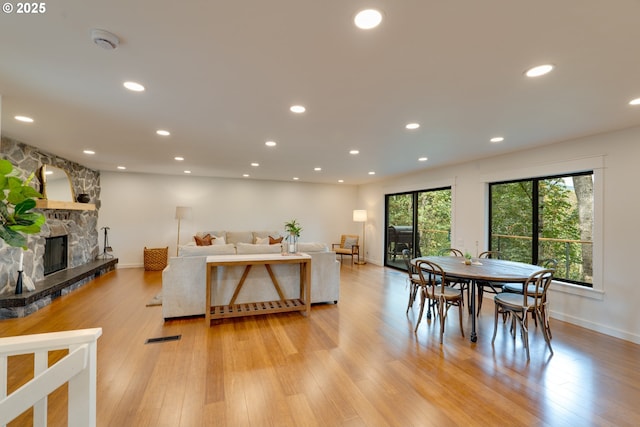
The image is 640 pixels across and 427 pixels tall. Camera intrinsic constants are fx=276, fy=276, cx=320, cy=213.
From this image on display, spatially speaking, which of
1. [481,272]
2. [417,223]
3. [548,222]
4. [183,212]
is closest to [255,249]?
[481,272]

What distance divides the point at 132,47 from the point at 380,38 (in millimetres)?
1582

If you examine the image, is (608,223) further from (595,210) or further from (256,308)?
(256,308)

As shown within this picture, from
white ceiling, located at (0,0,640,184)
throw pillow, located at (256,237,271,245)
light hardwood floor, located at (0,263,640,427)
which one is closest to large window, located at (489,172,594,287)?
white ceiling, located at (0,0,640,184)

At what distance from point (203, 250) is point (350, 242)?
5.27 metres

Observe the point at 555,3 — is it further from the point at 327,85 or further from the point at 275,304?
the point at 275,304

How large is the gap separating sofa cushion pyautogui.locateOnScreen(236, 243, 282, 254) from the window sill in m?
4.09

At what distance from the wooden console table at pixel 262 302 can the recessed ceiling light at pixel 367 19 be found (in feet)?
9.63

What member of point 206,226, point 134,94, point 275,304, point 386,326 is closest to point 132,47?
point 134,94

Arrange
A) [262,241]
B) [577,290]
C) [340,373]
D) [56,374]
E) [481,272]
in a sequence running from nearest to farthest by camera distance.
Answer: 1. [56,374]
2. [340,373]
3. [481,272]
4. [577,290]
5. [262,241]

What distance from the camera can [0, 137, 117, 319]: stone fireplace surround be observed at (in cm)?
389

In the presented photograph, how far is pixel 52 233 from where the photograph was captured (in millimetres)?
4949

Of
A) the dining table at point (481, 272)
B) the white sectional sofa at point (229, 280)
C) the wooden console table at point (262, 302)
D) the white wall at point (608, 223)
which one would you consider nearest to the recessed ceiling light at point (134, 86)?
the wooden console table at point (262, 302)

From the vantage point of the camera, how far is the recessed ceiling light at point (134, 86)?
89.9 inches

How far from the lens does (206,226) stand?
25.2 feet
